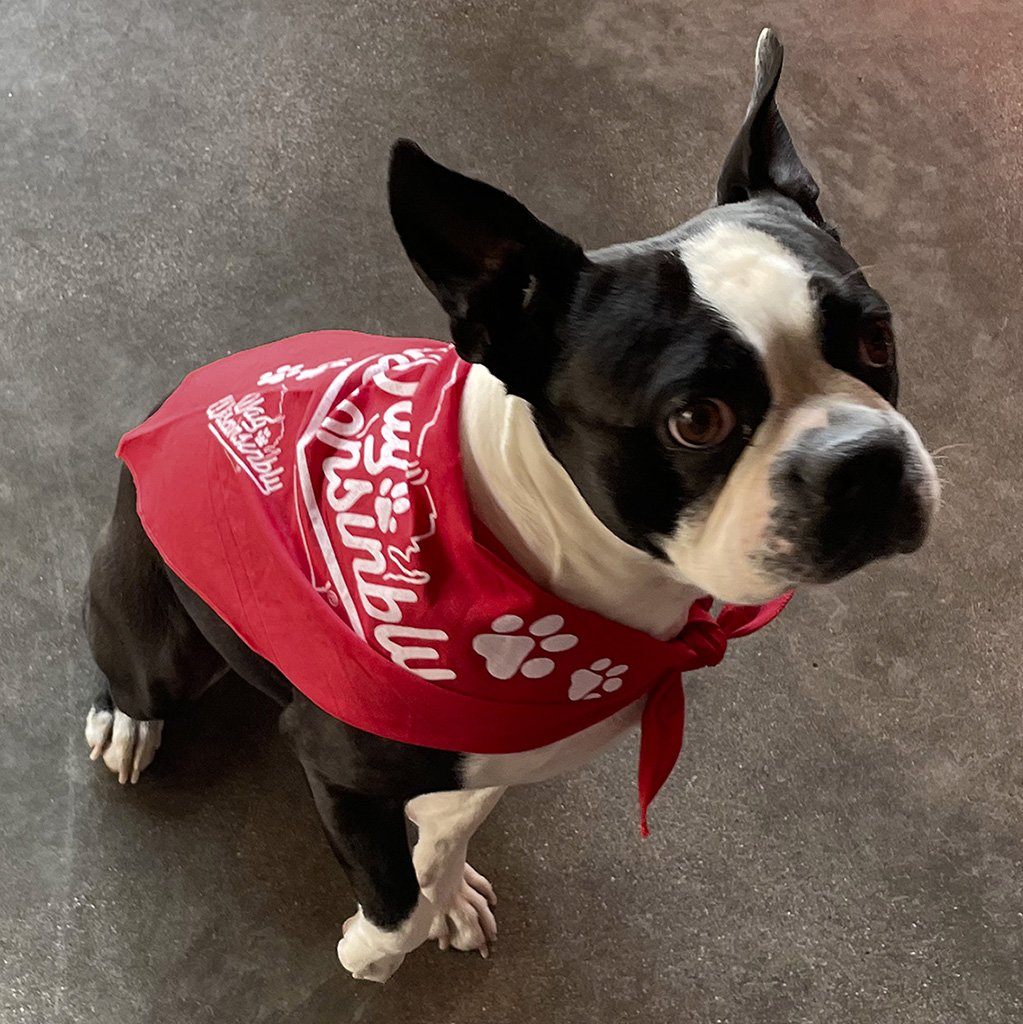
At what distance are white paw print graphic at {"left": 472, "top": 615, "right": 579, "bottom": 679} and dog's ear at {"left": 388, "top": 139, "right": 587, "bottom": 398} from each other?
24cm

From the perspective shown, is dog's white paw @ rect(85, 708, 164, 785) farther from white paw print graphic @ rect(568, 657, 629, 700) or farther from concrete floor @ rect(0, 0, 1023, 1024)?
white paw print graphic @ rect(568, 657, 629, 700)

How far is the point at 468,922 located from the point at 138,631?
2.14 ft

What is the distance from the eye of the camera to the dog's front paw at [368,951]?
1604 mm

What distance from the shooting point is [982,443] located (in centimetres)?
235

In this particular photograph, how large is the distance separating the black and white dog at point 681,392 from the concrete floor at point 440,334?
79 centimetres

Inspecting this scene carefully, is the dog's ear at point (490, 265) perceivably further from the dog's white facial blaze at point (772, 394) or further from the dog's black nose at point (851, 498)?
the dog's black nose at point (851, 498)

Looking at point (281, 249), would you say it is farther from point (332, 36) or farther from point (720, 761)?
point (720, 761)

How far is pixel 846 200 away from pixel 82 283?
1621 mm

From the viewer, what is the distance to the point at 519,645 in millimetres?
1268

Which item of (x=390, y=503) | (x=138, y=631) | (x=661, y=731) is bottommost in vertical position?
(x=138, y=631)

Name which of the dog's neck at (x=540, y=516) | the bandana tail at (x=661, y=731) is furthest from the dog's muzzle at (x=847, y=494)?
the bandana tail at (x=661, y=731)

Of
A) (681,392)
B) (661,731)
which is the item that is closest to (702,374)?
(681,392)

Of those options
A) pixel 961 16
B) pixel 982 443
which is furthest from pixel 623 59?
pixel 982 443

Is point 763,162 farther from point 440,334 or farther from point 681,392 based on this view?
point 440,334
